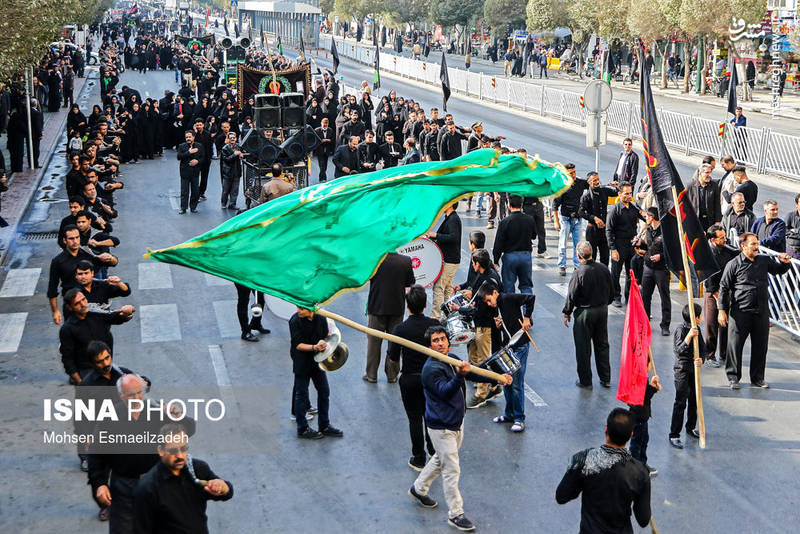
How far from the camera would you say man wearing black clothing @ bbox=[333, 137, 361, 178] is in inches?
803

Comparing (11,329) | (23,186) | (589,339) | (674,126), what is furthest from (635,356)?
(674,126)

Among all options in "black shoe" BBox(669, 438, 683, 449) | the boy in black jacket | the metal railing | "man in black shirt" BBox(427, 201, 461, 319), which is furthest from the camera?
the metal railing

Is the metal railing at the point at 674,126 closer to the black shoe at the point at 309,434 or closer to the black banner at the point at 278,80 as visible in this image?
the black banner at the point at 278,80

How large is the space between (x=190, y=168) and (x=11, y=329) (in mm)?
7378

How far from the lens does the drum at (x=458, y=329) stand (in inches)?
401

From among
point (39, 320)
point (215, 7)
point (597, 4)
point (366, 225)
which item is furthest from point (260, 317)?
point (215, 7)

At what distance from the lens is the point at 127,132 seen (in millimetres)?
27016

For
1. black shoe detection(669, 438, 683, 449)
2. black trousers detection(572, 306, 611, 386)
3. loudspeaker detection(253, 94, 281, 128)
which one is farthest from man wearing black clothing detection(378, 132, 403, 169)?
black shoe detection(669, 438, 683, 449)

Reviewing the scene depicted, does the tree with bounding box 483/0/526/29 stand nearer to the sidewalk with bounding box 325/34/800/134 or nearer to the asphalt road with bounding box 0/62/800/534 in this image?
the sidewalk with bounding box 325/34/800/134

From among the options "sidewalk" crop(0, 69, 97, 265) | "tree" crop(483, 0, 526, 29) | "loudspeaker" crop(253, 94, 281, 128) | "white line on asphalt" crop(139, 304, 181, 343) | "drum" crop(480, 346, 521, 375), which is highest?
"tree" crop(483, 0, 526, 29)

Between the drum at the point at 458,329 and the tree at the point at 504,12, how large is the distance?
6617 centimetres

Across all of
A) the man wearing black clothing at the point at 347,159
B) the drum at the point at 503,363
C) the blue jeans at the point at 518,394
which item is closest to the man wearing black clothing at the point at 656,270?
the blue jeans at the point at 518,394

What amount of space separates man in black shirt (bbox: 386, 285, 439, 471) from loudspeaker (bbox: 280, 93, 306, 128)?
1340 centimetres

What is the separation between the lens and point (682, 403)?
9766 mm
